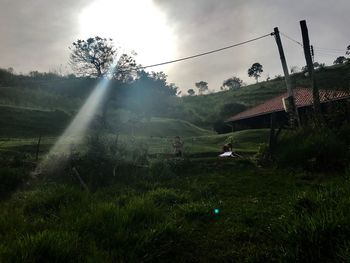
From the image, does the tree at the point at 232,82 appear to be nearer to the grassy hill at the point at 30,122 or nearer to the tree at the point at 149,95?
the tree at the point at 149,95

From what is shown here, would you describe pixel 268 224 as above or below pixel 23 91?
below

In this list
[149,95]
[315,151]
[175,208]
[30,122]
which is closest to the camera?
[175,208]

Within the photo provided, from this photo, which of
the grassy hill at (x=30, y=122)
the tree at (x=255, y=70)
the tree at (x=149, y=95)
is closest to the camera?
the grassy hill at (x=30, y=122)

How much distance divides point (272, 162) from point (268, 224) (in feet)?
18.4

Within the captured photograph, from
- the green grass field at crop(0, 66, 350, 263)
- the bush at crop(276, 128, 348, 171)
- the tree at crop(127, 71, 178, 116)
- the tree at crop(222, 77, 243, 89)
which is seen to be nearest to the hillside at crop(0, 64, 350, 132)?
the tree at crop(127, 71, 178, 116)

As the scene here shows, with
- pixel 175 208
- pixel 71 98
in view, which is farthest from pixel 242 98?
pixel 175 208

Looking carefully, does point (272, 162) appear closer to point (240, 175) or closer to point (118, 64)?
point (240, 175)

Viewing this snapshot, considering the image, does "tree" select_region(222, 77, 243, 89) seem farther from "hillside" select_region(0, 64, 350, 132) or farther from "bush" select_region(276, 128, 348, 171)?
"bush" select_region(276, 128, 348, 171)

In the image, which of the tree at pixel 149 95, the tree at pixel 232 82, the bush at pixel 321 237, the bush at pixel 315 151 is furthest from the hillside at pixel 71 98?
the tree at pixel 232 82

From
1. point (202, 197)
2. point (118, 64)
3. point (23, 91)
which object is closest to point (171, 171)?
point (202, 197)

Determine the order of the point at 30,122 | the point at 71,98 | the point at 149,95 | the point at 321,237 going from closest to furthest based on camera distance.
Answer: the point at 321,237 → the point at 30,122 → the point at 71,98 → the point at 149,95

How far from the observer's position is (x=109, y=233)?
441 cm

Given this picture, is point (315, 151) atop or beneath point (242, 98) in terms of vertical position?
beneath

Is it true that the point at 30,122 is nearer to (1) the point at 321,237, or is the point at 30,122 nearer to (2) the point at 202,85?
(1) the point at 321,237
